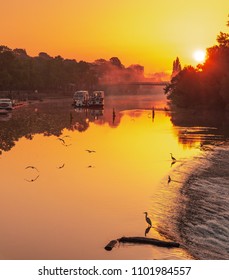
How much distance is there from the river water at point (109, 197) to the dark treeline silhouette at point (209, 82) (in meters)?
52.1

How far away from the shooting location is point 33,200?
100 ft

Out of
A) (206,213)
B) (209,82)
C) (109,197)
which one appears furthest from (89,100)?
(206,213)

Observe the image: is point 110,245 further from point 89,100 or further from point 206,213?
point 89,100

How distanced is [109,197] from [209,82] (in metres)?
87.4

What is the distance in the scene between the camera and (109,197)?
103ft

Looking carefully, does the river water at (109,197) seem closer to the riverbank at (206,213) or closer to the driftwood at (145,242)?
the riverbank at (206,213)

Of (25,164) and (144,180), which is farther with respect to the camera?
(25,164)

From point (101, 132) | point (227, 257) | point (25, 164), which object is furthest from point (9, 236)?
point (101, 132)

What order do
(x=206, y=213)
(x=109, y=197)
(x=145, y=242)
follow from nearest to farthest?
(x=145, y=242), (x=206, y=213), (x=109, y=197)

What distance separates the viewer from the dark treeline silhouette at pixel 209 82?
365 ft

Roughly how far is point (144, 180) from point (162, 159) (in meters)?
10.6

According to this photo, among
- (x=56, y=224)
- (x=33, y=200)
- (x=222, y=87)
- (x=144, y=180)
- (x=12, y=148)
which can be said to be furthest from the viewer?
(x=222, y=87)

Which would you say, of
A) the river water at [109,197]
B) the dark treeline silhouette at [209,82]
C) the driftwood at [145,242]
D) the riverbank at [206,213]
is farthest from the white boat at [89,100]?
the driftwood at [145,242]

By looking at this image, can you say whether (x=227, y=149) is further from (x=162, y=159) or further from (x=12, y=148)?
(x=12, y=148)
